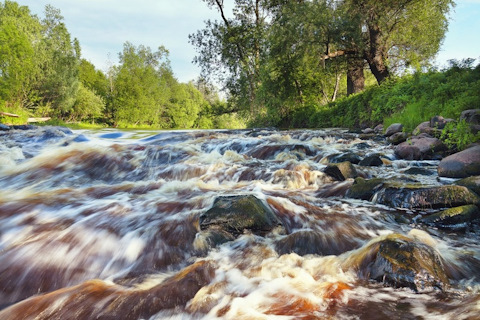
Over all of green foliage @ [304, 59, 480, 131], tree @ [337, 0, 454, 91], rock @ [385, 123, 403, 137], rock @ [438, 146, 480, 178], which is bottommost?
rock @ [438, 146, 480, 178]

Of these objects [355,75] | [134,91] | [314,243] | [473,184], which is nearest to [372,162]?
[473,184]

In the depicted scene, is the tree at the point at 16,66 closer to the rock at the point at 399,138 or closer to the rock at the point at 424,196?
the rock at the point at 399,138

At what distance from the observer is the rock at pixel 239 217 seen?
3.13 meters

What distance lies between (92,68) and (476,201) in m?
68.5

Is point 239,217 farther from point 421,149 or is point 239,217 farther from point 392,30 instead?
point 392,30

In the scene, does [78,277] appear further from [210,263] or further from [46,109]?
[46,109]

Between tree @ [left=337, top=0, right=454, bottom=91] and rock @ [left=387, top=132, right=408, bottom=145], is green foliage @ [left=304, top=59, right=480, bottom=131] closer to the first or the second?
rock @ [left=387, top=132, right=408, bottom=145]

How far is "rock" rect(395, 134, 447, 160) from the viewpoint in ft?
22.6

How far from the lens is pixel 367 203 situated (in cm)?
420

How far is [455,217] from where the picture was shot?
3.27 meters

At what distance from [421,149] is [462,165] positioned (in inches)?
86.0

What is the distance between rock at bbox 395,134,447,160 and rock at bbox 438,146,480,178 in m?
1.88

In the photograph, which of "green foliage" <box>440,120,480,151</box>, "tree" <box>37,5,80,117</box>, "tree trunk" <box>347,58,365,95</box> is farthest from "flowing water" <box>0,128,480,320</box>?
"tree" <box>37,5,80,117</box>

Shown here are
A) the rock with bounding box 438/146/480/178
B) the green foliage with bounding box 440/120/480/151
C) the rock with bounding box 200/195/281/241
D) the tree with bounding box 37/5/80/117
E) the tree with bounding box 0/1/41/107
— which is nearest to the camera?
the rock with bounding box 200/195/281/241
